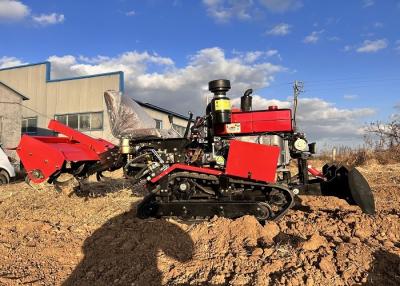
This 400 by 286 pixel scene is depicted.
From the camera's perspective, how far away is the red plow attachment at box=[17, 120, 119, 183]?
6.27 m

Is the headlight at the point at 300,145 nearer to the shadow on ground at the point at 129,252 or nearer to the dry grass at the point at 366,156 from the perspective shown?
the shadow on ground at the point at 129,252

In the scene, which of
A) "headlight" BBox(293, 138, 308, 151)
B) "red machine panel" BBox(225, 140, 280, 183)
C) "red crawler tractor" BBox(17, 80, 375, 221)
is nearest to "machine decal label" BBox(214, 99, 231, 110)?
"red crawler tractor" BBox(17, 80, 375, 221)

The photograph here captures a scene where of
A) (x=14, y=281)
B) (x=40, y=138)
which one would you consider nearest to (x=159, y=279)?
(x=14, y=281)

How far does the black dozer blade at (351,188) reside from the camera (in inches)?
229

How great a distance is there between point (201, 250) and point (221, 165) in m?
1.65

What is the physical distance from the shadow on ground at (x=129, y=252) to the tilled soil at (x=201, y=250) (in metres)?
0.01

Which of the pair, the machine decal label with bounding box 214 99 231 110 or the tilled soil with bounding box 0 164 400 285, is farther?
the machine decal label with bounding box 214 99 231 110

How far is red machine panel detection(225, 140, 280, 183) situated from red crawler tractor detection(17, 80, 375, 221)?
14mm

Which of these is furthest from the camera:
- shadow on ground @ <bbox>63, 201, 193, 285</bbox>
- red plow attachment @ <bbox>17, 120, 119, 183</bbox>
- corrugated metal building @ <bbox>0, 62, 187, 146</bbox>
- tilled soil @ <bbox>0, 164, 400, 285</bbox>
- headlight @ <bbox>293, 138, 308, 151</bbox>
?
corrugated metal building @ <bbox>0, 62, 187, 146</bbox>

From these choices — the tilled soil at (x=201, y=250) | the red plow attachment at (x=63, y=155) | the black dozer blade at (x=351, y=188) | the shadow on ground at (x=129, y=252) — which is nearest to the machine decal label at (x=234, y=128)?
the tilled soil at (x=201, y=250)

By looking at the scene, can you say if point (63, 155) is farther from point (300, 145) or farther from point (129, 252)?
point (300, 145)

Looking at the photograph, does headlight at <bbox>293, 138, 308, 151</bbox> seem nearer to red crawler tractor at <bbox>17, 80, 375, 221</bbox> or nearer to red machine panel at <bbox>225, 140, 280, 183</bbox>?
red crawler tractor at <bbox>17, 80, 375, 221</bbox>

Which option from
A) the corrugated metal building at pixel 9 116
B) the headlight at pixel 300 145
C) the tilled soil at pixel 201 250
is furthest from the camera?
the corrugated metal building at pixel 9 116

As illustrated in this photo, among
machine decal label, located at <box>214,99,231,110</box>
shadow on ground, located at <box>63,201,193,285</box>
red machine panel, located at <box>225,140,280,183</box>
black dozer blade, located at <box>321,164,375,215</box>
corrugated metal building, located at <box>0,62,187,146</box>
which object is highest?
corrugated metal building, located at <box>0,62,187,146</box>
